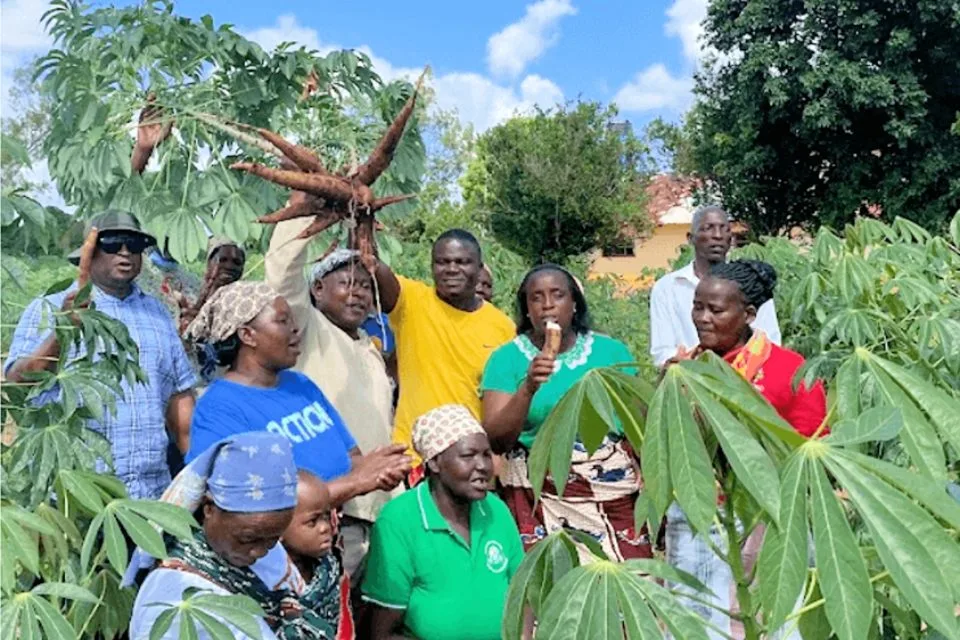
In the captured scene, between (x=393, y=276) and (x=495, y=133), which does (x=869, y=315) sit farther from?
(x=495, y=133)

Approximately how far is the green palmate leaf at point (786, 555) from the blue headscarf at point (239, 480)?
90cm

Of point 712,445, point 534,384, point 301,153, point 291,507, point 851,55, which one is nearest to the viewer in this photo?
point 712,445

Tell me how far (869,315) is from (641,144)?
18363 mm

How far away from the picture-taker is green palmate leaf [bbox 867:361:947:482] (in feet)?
3.94

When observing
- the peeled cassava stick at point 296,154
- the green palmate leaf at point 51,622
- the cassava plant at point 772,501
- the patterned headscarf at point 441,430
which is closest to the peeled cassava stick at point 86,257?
the peeled cassava stick at point 296,154

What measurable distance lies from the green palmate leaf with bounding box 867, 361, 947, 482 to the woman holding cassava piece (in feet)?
4.16

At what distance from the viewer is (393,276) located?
114 inches

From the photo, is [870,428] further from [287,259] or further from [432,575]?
[287,259]

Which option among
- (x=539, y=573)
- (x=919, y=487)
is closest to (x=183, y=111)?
(x=539, y=573)

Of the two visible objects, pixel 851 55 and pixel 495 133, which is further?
pixel 495 133

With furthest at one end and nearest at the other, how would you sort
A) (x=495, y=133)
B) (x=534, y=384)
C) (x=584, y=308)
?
(x=495, y=133) < (x=584, y=308) < (x=534, y=384)

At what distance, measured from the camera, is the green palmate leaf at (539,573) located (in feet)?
4.57

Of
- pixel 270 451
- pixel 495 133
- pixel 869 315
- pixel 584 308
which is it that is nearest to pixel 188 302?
pixel 584 308

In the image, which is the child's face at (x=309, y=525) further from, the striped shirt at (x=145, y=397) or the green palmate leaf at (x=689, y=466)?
the green palmate leaf at (x=689, y=466)
